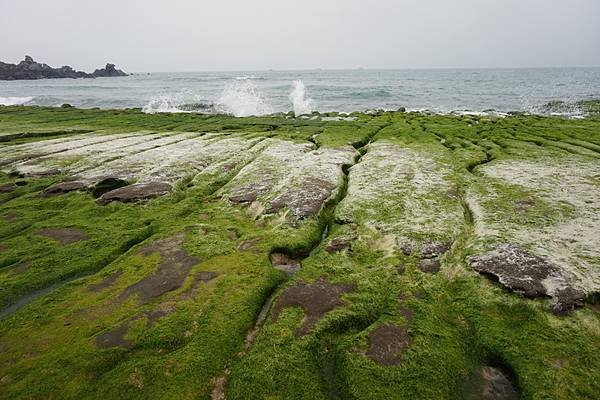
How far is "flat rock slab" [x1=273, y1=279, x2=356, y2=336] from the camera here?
8150mm

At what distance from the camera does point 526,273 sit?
9109 mm

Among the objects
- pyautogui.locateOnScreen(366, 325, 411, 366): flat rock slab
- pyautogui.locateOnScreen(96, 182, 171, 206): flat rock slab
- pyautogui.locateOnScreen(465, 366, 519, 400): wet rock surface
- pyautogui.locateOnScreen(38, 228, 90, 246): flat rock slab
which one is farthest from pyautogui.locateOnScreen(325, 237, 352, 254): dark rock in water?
pyautogui.locateOnScreen(96, 182, 171, 206): flat rock slab

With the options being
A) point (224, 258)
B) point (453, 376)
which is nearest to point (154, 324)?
point (224, 258)

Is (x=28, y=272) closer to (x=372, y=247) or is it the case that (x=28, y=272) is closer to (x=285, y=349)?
(x=285, y=349)

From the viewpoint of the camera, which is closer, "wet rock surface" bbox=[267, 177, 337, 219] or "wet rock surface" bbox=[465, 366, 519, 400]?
"wet rock surface" bbox=[465, 366, 519, 400]

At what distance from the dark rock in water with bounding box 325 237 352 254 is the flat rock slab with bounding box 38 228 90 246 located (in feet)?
27.6

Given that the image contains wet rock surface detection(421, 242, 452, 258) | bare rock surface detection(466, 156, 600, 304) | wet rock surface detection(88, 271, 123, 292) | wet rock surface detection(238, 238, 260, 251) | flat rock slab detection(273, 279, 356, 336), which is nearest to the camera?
flat rock slab detection(273, 279, 356, 336)

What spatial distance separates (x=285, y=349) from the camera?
7.30 m

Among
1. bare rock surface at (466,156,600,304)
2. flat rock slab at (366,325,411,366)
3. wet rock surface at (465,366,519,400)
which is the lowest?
wet rock surface at (465,366,519,400)

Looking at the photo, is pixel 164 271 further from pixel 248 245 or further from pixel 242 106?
pixel 242 106

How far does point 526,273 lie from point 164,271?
31.7ft

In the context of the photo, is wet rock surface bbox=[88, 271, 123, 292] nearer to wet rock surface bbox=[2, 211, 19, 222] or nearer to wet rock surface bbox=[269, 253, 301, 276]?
wet rock surface bbox=[269, 253, 301, 276]

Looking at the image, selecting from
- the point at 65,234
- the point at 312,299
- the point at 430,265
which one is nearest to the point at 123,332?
the point at 312,299

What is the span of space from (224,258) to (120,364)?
14.4 feet
